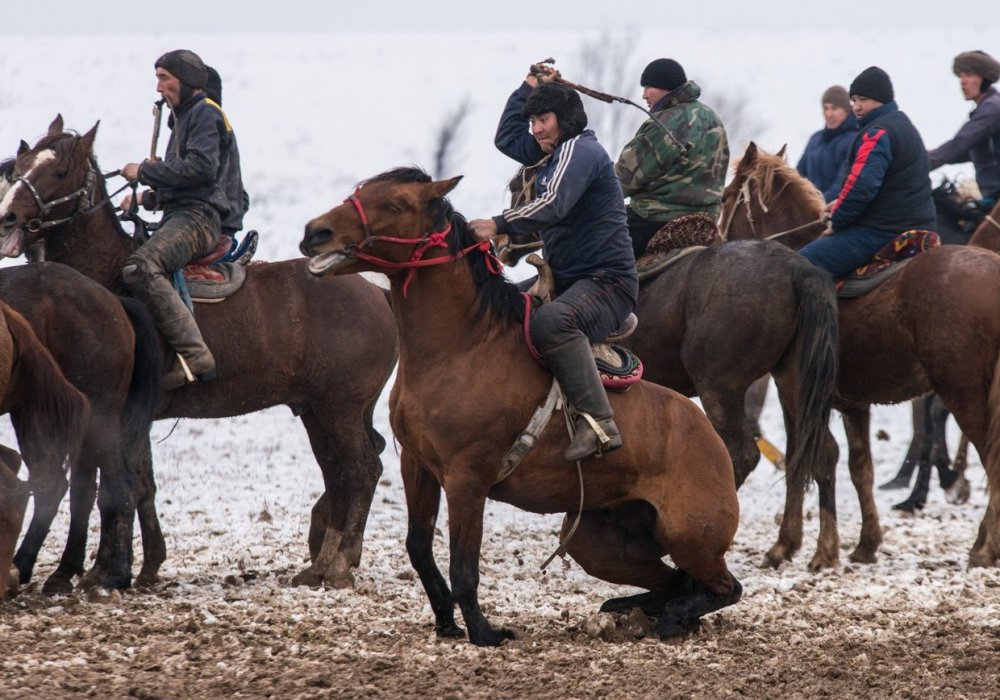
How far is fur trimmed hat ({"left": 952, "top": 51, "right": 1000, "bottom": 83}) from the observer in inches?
401

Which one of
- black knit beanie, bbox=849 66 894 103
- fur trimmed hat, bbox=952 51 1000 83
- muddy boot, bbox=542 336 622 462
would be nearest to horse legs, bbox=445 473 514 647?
muddy boot, bbox=542 336 622 462

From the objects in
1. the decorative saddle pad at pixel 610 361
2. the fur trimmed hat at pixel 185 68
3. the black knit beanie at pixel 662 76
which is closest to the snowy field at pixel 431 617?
the decorative saddle pad at pixel 610 361

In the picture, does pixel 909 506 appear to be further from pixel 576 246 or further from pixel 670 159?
pixel 576 246

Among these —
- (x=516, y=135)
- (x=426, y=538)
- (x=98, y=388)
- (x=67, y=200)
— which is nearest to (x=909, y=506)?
(x=516, y=135)

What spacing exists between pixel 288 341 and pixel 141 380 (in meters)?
1.07

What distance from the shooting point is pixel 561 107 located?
6121 mm

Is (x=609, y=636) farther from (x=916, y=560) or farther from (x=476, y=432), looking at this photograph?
(x=916, y=560)

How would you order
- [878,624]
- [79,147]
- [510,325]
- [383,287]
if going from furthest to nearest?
[383,287]
[79,147]
[878,624]
[510,325]

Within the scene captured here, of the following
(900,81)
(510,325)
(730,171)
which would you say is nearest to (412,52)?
(900,81)

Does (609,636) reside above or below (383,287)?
below

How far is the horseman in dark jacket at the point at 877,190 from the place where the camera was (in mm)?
8555

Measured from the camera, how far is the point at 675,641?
6.08m

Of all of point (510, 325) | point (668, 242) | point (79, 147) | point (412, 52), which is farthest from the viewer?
point (412, 52)

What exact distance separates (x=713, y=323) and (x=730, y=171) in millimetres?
2144
